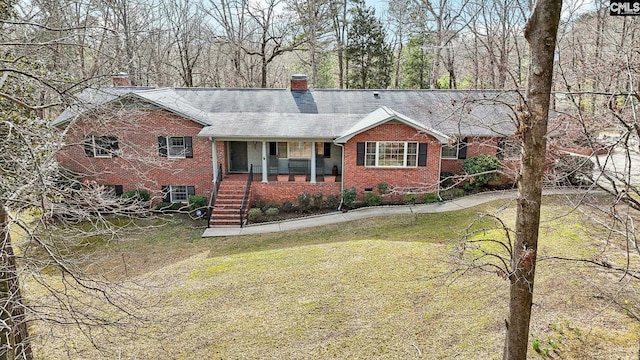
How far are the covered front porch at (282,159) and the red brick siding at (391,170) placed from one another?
161 centimetres

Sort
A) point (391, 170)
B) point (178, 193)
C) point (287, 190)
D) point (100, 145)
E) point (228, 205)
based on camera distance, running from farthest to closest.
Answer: point (178, 193) → point (287, 190) → point (391, 170) → point (228, 205) → point (100, 145)

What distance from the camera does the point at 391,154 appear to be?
676 inches

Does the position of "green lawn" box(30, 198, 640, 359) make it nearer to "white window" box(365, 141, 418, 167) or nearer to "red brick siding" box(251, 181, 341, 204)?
"red brick siding" box(251, 181, 341, 204)

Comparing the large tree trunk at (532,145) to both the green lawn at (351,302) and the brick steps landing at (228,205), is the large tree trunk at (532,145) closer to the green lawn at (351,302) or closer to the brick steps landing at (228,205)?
the green lawn at (351,302)

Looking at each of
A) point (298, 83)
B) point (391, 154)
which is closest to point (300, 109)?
point (298, 83)

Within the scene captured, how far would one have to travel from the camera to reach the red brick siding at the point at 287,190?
17422mm

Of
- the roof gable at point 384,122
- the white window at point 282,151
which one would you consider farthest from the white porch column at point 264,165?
the roof gable at point 384,122

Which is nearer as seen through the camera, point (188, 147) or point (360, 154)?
point (360, 154)

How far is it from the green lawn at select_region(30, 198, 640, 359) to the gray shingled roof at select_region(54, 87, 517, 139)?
214 inches

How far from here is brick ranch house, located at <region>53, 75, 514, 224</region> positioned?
1688 cm

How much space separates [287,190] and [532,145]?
13.6 meters

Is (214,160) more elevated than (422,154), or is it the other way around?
(422,154)

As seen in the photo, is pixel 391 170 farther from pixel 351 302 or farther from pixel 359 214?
pixel 351 302

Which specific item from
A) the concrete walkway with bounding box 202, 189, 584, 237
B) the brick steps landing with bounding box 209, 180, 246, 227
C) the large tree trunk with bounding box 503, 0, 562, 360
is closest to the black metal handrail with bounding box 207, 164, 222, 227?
the brick steps landing with bounding box 209, 180, 246, 227
